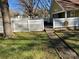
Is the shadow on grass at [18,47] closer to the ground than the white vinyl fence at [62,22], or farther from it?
closer to the ground

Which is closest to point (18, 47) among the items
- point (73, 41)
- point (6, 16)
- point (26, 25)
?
point (73, 41)

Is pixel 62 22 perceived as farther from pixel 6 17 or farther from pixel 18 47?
pixel 18 47

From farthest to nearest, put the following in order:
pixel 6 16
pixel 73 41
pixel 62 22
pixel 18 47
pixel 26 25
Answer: pixel 62 22, pixel 26 25, pixel 6 16, pixel 73 41, pixel 18 47

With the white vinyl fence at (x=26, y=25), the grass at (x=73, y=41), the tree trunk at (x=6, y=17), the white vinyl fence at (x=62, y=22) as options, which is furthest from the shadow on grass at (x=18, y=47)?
the white vinyl fence at (x=62, y=22)

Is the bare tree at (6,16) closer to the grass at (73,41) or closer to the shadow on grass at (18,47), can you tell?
the shadow on grass at (18,47)

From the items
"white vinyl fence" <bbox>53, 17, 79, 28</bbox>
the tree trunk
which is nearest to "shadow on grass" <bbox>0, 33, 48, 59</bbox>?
the tree trunk

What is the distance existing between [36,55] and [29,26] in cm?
1356

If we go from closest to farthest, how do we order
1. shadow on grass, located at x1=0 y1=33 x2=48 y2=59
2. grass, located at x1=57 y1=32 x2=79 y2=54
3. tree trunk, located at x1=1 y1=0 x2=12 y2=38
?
1. shadow on grass, located at x1=0 y1=33 x2=48 y2=59
2. grass, located at x1=57 y1=32 x2=79 y2=54
3. tree trunk, located at x1=1 y1=0 x2=12 y2=38

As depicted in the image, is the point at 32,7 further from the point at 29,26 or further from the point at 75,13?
the point at 29,26

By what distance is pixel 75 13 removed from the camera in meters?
28.1

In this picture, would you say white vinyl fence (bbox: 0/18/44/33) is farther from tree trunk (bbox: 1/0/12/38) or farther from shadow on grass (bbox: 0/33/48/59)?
shadow on grass (bbox: 0/33/48/59)

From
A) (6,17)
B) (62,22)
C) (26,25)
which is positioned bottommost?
(26,25)

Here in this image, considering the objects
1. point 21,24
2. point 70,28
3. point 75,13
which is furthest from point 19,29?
point 75,13

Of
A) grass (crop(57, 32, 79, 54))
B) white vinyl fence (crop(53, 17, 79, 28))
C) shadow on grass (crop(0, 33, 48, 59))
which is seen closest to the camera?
shadow on grass (crop(0, 33, 48, 59))
